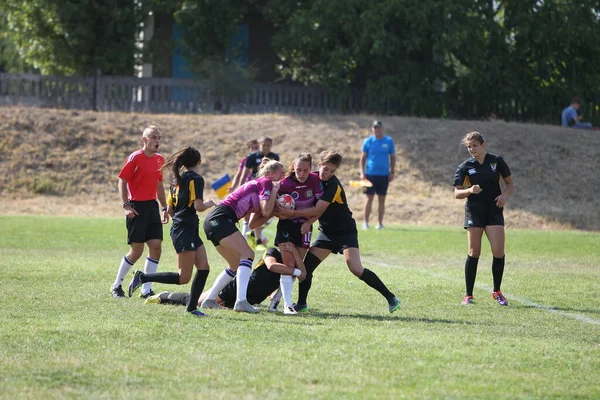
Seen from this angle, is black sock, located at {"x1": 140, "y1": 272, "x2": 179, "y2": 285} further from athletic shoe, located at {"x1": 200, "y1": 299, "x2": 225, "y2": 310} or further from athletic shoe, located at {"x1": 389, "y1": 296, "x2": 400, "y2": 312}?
athletic shoe, located at {"x1": 389, "y1": 296, "x2": 400, "y2": 312}

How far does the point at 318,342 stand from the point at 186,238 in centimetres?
229

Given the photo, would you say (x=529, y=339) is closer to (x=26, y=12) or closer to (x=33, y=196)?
(x=33, y=196)

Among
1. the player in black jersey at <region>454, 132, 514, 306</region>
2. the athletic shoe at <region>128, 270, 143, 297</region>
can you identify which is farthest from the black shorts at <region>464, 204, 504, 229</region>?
the athletic shoe at <region>128, 270, 143, 297</region>

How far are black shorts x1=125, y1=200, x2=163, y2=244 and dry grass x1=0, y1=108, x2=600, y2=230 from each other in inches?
569

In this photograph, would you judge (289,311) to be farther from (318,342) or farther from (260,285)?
(318,342)

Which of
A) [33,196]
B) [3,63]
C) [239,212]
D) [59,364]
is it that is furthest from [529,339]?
[3,63]

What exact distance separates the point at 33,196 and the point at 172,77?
9.13 metres

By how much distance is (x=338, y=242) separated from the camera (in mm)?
9945

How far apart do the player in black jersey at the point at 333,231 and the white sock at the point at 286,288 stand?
241mm

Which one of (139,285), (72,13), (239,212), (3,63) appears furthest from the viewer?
(3,63)

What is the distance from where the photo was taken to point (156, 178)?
10.9 m

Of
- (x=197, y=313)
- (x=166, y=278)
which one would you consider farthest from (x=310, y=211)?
(x=166, y=278)

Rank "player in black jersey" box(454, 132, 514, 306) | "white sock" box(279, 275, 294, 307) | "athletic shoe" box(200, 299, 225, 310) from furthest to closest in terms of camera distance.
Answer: "player in black jersey" box(454, 132, 514, 306) < "athletic shoe" box(200, 299, 225, 310) < "white sock" box(279, 275, 294, 307)

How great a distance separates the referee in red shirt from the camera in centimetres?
1074
